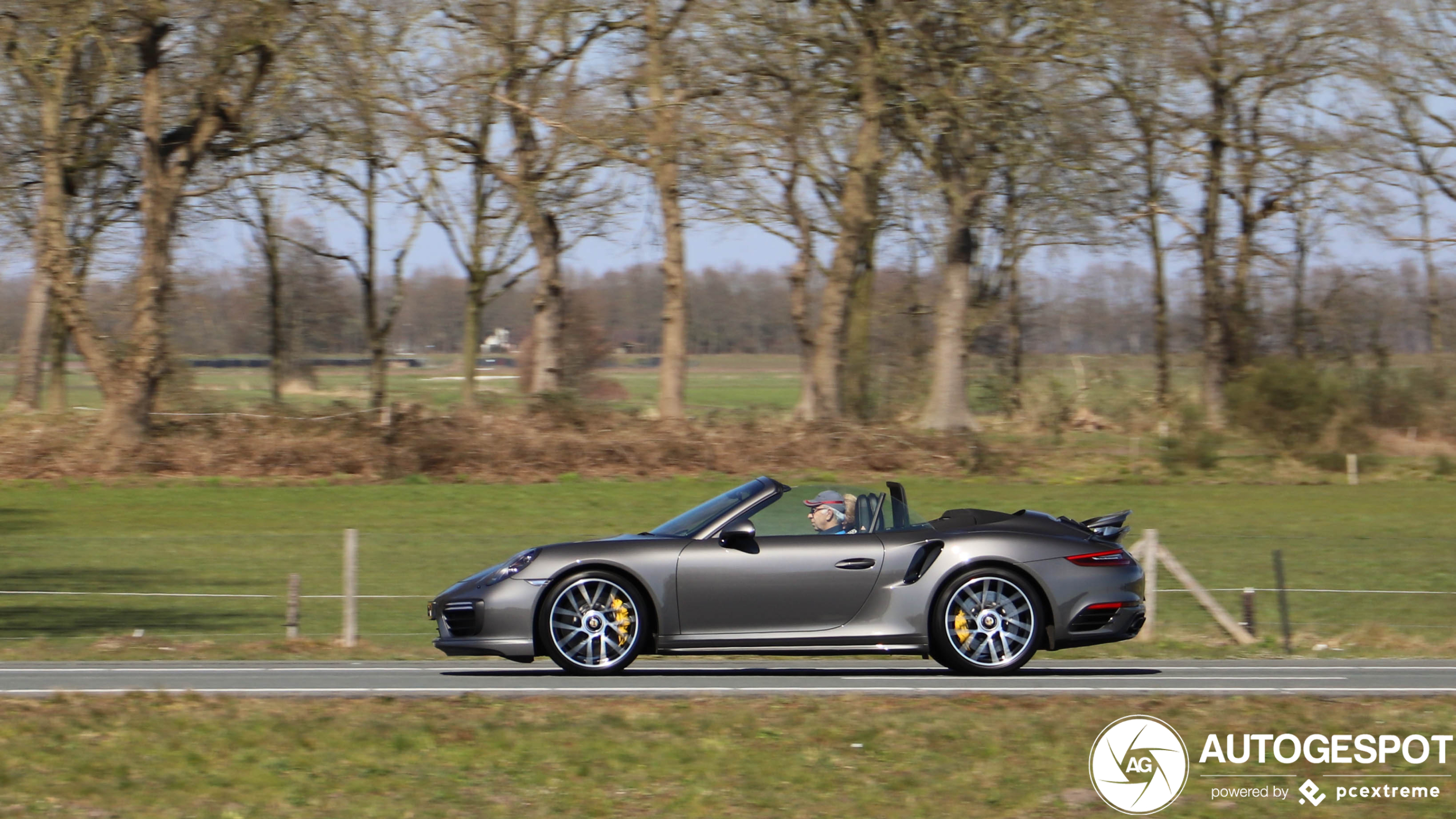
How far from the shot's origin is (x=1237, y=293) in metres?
41.5

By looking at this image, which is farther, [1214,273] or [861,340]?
[1214,273]

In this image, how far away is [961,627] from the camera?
30.8ft

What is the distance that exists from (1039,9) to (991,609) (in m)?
23.5

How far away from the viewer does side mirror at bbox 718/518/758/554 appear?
9.27m

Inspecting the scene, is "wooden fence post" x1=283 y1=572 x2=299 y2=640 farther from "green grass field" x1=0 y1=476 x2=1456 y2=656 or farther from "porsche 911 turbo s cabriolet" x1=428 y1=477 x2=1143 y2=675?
"porsche 911 turbo s cabriolet" x1=428 y1=477 x2=1143 y2=675

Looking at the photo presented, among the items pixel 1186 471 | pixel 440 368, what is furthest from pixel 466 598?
pixel 440 368

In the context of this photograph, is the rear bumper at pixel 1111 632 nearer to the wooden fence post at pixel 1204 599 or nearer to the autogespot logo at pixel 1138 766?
the autogespot logo at pixel 1138 766

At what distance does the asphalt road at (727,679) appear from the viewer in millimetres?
8953

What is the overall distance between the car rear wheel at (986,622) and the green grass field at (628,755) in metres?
0.94

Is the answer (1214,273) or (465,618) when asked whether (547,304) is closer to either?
(1214,273)

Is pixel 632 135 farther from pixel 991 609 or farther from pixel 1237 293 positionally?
pixel 991 609

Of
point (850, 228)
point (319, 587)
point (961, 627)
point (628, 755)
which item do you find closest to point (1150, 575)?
point (961, 627)

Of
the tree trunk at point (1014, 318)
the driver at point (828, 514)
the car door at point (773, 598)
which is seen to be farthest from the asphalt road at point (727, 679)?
the tree trunk at point (1014, 318)

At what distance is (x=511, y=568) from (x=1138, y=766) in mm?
4081
